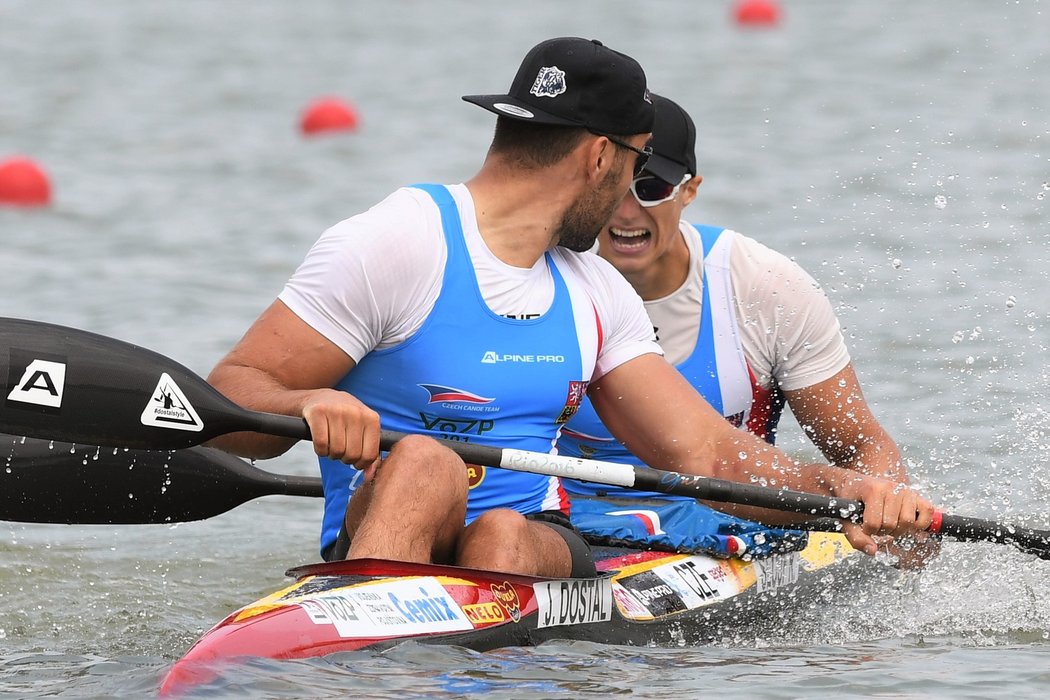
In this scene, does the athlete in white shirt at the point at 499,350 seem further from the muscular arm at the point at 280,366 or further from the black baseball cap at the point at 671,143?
the black baseball cap at the point at 671,143

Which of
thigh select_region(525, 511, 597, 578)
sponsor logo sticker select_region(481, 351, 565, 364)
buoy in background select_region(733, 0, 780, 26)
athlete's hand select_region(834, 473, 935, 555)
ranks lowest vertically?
thigh select_region(525, 511, 597, 578)

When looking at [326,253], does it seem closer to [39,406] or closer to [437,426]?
[437,426]

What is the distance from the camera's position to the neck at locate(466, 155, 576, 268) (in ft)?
15.1

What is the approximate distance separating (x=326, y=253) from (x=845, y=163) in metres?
11.0

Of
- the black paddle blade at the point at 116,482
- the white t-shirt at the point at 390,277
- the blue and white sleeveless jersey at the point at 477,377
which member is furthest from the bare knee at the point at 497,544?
the black paddle blade at the point at 116,482

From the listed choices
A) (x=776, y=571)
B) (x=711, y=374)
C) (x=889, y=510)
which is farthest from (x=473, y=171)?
(x=889, y=510)

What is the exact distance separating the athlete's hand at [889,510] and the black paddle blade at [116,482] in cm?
168

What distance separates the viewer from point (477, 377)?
175 inches

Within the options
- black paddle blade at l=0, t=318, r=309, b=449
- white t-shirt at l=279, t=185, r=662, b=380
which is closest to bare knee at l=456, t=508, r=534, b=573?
white t-shirt at l=279, t=185, r=662, b=380

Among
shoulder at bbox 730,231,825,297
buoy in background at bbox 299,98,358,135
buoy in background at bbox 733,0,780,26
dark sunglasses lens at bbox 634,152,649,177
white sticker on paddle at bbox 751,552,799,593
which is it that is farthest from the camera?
buoy in background at bbox 733,0,780,26

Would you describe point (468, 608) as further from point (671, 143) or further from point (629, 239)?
point (671, 143)

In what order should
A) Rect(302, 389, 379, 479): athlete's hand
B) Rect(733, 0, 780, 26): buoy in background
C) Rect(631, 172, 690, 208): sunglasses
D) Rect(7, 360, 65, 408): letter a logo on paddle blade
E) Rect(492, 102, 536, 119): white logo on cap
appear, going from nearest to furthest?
Rect(302, 389, 379, 479): athlete's hand < Rect(7, 360, 65, 408): letter a logo on paddle blade < Rect(492, 102, 536, 119): white logo on cap < Rect(631, 172, 690, 208): sunglasses < Rect(733, 0, 780, 26): buoy in background

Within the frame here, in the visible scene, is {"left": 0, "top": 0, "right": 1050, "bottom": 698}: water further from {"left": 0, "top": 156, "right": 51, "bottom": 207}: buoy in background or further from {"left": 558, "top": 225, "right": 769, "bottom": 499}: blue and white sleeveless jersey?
{"left": 558, "top": 225, "right": 769, "bottom": 499}: blue and white sleeveless jersey

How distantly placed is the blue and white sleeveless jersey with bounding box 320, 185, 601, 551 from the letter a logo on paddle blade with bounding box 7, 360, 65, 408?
72 cm
